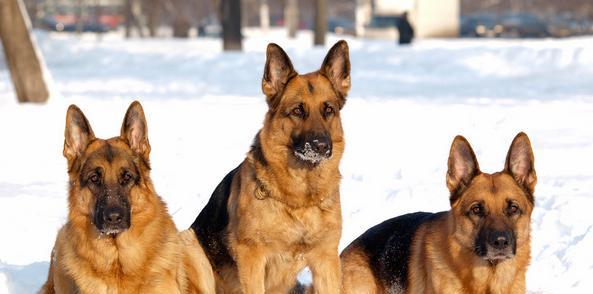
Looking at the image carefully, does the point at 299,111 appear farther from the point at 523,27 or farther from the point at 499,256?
the point at 523,27

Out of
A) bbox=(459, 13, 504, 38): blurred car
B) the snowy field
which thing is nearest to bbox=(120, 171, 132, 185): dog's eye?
the snowy field

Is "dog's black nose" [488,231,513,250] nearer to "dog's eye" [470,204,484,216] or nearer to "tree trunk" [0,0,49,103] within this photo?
"dog's eye" [470,204,484,216]

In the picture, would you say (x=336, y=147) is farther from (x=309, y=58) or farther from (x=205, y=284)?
(x=309, y=58)

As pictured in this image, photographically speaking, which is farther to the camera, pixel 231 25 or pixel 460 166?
pixel 231 25

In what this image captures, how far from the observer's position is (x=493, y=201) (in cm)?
728

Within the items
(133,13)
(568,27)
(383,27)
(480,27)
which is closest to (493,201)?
(383,27)

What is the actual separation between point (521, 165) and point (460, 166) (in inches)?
16.8

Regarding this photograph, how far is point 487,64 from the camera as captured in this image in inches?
1150

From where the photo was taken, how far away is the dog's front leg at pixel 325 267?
7.62 m

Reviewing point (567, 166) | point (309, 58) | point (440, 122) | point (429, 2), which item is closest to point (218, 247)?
point (567, 166)

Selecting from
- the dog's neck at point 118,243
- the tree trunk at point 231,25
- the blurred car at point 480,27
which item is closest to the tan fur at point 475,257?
the dog's neck at point 118,243

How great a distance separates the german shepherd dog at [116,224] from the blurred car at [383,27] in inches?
1696

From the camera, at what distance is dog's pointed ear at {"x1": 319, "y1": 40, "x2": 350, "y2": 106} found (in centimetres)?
803

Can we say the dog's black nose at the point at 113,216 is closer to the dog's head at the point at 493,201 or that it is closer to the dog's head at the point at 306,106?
the dog's head at the point at 306,106
